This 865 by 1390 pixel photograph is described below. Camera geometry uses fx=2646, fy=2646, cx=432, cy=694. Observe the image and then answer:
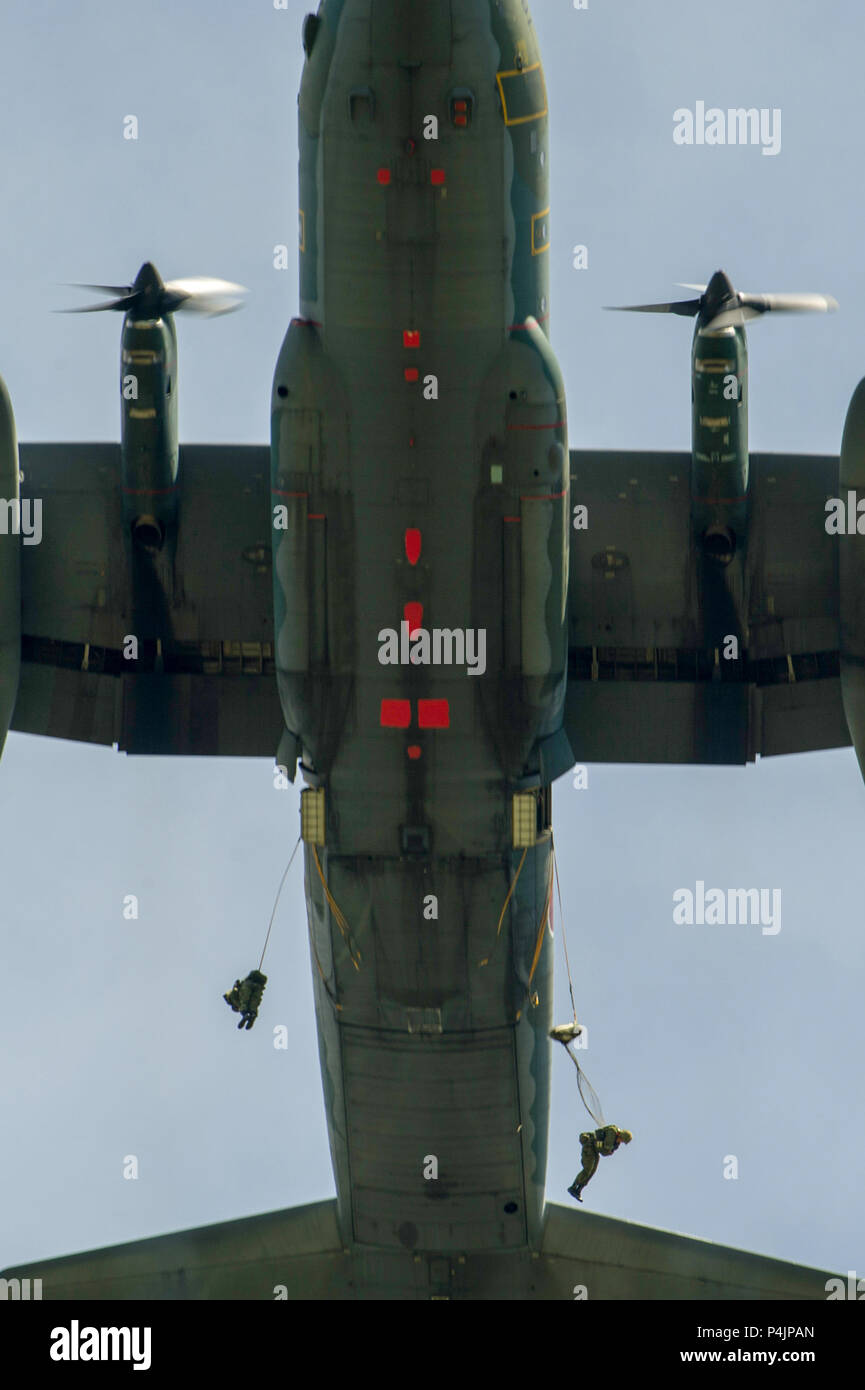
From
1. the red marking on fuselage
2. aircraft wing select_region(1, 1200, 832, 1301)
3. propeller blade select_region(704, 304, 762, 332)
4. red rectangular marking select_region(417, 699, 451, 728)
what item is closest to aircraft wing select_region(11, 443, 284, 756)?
red rectangular marking select_region(417, 699, 451, 728)

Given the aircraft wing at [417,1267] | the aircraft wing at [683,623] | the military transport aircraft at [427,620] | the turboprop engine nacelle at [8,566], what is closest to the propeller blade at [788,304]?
the military transport aircraft at [427,620]

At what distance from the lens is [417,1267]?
1670 inches

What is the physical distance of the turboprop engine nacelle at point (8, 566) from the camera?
132 ft

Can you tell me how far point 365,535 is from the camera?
123ft

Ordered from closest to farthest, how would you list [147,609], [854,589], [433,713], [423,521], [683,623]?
[423,521] < [433,713] < [854,589] < [147,609] < [683,623]

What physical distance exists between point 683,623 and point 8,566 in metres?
10.7

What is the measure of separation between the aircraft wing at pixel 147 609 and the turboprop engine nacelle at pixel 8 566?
882 millimetres

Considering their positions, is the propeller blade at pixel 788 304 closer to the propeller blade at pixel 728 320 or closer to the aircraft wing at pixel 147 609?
the propeller blade at pixel 728 320

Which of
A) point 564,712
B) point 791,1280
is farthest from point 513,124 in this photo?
point 791,1280

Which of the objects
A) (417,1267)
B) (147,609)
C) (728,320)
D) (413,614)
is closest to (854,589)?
(728,320)

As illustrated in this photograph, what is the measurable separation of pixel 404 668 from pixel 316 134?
7.64 m

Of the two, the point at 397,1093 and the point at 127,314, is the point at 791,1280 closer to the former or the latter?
the point at 397,1093

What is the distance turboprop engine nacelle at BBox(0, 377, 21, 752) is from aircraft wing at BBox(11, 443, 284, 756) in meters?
0.88

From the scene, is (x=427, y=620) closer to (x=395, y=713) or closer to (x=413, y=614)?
(x=413, y=614)
